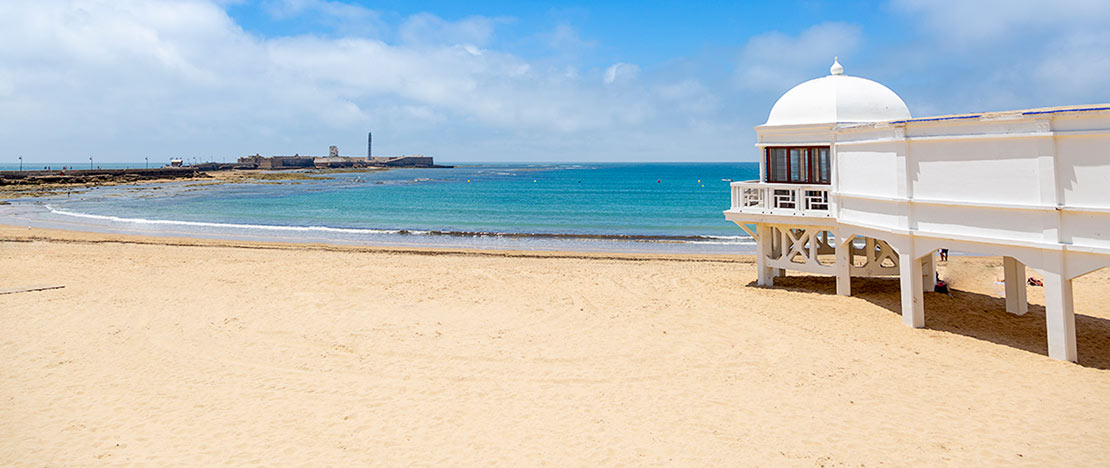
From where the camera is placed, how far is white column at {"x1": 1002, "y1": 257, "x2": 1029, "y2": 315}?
1364 cm

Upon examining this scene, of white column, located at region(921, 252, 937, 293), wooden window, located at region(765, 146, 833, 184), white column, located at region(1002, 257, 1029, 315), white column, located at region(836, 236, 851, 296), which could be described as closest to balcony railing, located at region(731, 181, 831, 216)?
wooden window, located at region(765, 146, 833, 184)

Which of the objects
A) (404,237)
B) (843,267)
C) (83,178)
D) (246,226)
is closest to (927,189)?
(843,267)

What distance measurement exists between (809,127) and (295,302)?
41.8 feet

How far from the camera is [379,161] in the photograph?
196625 mm

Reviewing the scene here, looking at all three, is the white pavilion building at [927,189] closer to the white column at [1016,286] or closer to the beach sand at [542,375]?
the white column at [1016,286]

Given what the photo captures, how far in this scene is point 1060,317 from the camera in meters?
10.1

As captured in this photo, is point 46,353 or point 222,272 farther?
point 222,272

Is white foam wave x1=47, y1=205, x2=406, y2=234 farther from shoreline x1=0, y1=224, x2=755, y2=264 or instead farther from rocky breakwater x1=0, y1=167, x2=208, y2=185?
rocky breakwater x1=0, y1=167, x2=208, y2=185

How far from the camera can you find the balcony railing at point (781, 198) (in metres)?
14.9

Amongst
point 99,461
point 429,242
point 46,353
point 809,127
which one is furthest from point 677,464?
point 429,242

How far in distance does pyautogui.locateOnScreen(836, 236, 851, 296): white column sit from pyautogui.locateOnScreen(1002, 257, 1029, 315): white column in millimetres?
3022

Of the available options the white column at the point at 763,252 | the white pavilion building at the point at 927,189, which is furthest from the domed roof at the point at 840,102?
the white column at the point at 763,252

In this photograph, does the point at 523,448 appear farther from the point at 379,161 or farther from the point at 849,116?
the point at 379,161

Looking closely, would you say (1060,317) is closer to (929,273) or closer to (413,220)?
(929,273)
